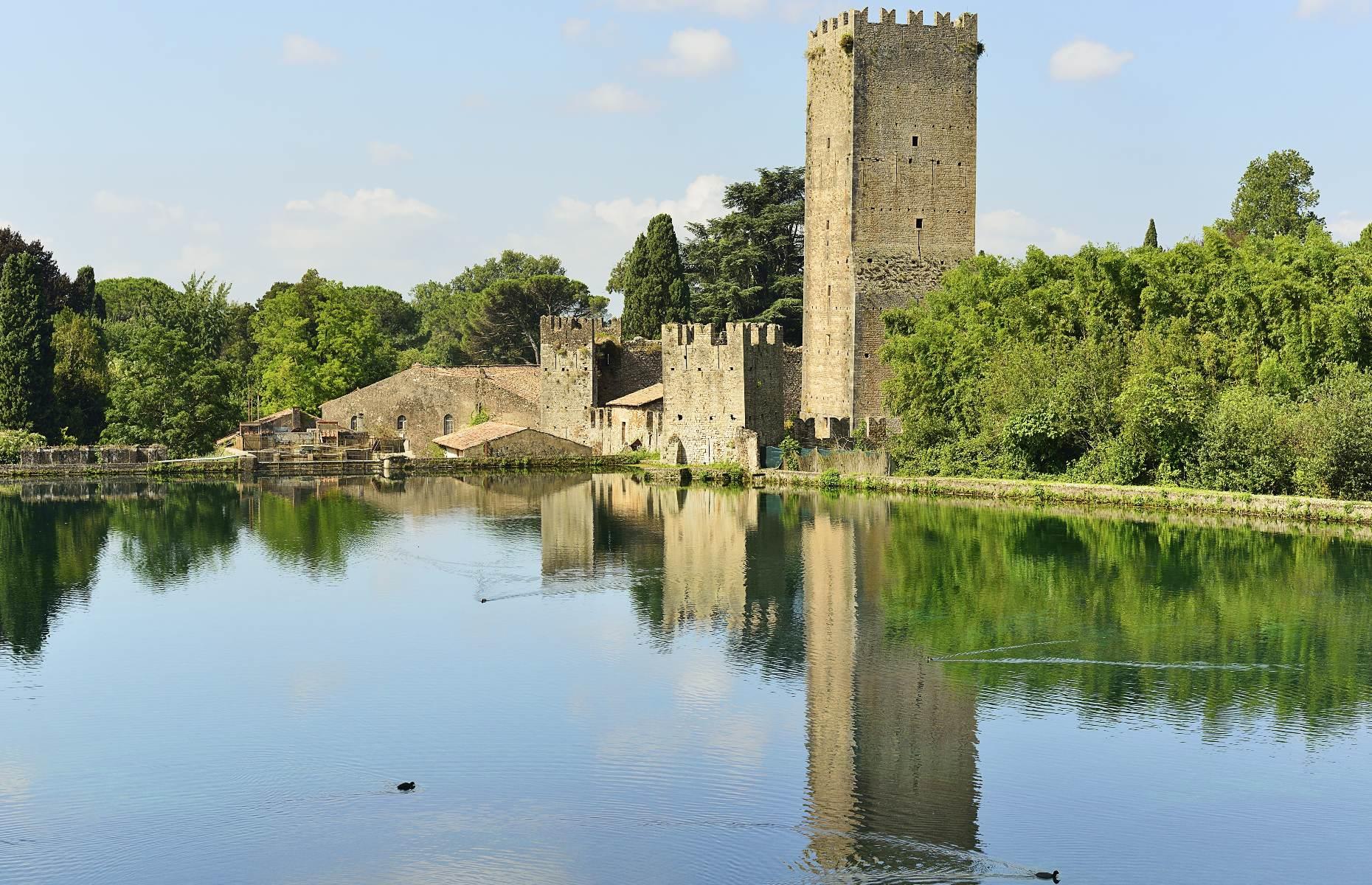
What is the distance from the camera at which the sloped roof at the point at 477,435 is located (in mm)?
42531

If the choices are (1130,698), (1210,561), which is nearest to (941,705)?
(1130,698)

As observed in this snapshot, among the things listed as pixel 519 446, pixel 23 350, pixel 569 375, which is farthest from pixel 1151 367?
pixel 23 350

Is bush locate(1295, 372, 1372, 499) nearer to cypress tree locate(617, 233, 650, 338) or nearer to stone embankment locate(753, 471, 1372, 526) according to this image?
stone embankment locate(753, 471, 1372, 526)

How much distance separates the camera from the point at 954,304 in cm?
3753

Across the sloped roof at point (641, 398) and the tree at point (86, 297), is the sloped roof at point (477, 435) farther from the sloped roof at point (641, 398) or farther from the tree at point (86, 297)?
the tree at point (86, 297)

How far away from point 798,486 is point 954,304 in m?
6.24

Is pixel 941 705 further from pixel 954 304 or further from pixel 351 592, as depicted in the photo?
pixel 954 304

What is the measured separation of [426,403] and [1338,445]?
27671 millimetres

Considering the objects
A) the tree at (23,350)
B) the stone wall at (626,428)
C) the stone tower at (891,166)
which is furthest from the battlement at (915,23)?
the tree at (23,350)

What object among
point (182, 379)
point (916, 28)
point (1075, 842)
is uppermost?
point (916, 28)

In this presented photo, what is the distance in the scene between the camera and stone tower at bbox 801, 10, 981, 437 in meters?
39.7

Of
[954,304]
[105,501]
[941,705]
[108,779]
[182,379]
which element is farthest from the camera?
[182,379]

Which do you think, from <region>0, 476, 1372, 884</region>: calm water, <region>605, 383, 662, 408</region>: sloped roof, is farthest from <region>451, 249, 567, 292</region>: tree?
<region>0, 476, 1372, 884</region>: calm water

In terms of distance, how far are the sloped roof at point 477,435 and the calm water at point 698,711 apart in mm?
17265
